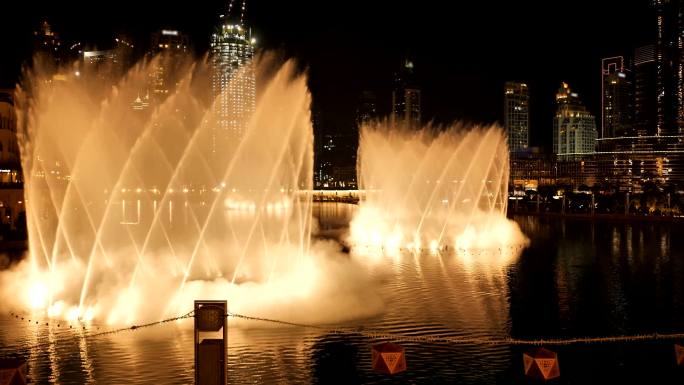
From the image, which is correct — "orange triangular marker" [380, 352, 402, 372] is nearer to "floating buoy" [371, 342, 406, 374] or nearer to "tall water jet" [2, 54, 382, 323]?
"floating buoy" [371, 342, 406, 374]

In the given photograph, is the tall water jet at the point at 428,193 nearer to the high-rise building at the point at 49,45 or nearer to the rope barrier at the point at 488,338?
the rope barrier at the point at 488,338

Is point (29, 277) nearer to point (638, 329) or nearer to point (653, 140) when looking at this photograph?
point (638, 329)

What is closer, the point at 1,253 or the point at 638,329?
the point at 638,329

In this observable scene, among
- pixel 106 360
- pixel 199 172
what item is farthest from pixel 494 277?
pixel 199 172

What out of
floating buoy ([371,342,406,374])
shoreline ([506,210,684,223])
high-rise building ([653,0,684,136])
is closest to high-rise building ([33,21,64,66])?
shoreline ([506,210,684,223])

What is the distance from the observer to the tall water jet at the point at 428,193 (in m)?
41.2

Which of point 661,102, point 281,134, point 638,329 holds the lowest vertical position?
point 638,329

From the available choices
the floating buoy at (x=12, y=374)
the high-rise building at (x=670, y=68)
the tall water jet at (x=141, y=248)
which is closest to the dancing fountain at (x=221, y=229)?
the tall water jet at (x=141, y=248)

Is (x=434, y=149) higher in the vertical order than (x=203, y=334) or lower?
higher

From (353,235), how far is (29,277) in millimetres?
23030

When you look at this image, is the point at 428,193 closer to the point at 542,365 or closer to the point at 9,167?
the point at 9,167

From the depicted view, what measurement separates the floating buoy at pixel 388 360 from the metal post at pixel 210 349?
4543 mm

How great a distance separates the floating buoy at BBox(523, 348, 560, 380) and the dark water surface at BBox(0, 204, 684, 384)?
21 centimetres

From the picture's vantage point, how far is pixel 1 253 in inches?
1353
